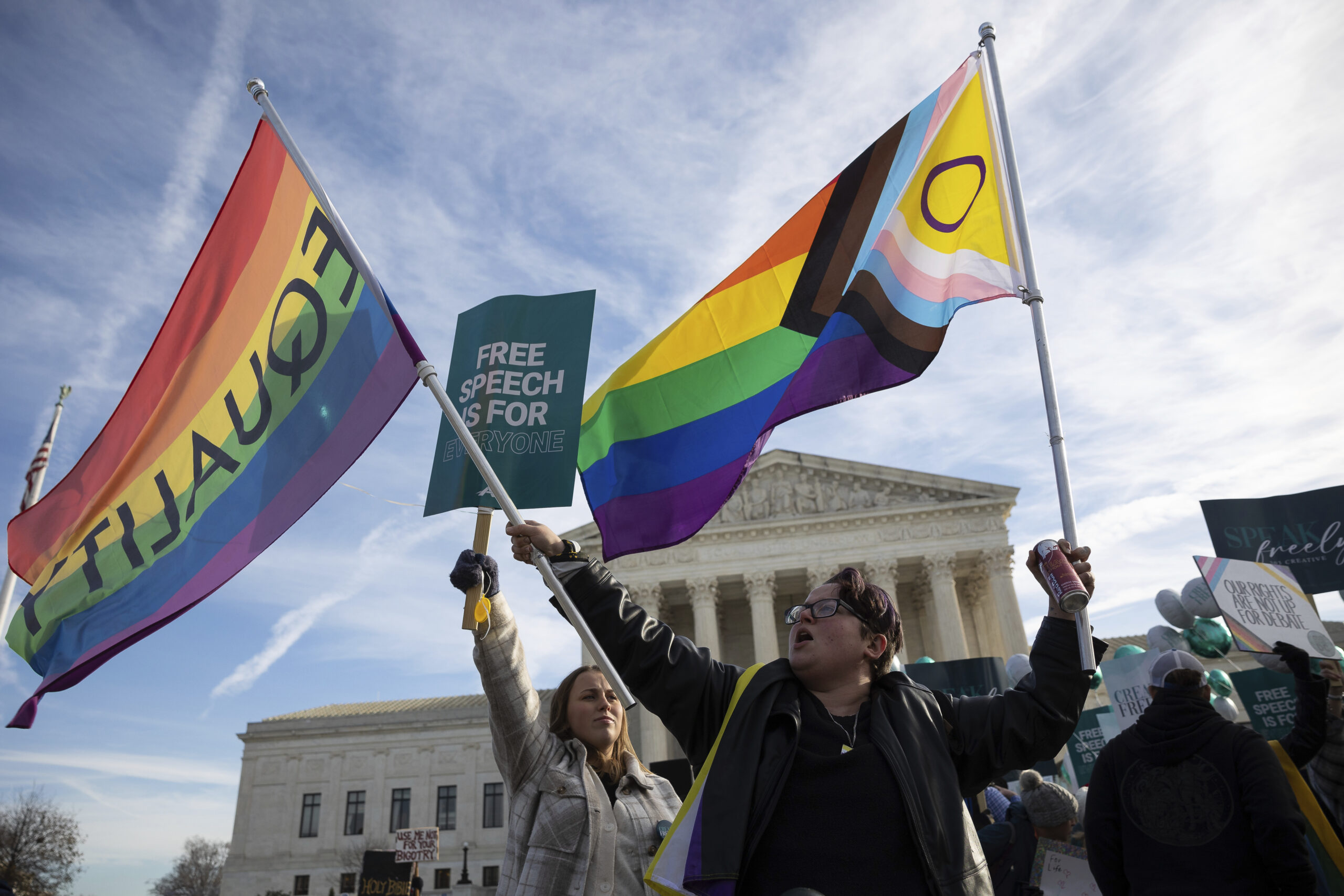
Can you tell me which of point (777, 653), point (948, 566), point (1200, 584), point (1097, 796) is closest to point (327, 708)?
point (777, 653)

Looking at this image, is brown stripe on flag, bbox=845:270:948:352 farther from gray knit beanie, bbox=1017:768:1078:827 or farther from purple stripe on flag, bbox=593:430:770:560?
gray knit beanie, bbox=1017:768:1078:827

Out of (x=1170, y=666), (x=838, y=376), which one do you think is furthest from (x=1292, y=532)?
(x=838, y=376)

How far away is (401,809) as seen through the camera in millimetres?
41500

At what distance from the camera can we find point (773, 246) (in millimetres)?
5215

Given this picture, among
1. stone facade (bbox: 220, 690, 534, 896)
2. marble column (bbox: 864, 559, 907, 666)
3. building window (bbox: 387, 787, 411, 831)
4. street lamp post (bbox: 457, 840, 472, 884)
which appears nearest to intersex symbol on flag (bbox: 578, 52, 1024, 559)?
marble column (bbox: 864, 559, 907, 666)

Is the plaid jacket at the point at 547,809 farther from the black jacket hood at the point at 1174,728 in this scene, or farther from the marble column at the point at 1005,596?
the marble column at the point at 1005,596

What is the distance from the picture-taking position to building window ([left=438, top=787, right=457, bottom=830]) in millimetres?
40750

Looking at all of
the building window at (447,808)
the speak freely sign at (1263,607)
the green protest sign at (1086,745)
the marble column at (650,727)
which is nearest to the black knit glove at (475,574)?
the speak freely sign at (1263,607)

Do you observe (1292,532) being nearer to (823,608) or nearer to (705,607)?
(823,608)

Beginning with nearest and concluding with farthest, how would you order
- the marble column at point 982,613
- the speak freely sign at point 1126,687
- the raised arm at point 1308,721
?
1. the raised arm at point 1308,721
2. the speak freely sign at point 1126,687
3. the marble column at point 982,613

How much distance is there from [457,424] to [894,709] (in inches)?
79.8

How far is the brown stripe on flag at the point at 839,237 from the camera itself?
16.1 feet

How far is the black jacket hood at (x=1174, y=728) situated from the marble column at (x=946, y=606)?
29033 millimetres

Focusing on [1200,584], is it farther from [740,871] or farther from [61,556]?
[61,556]
